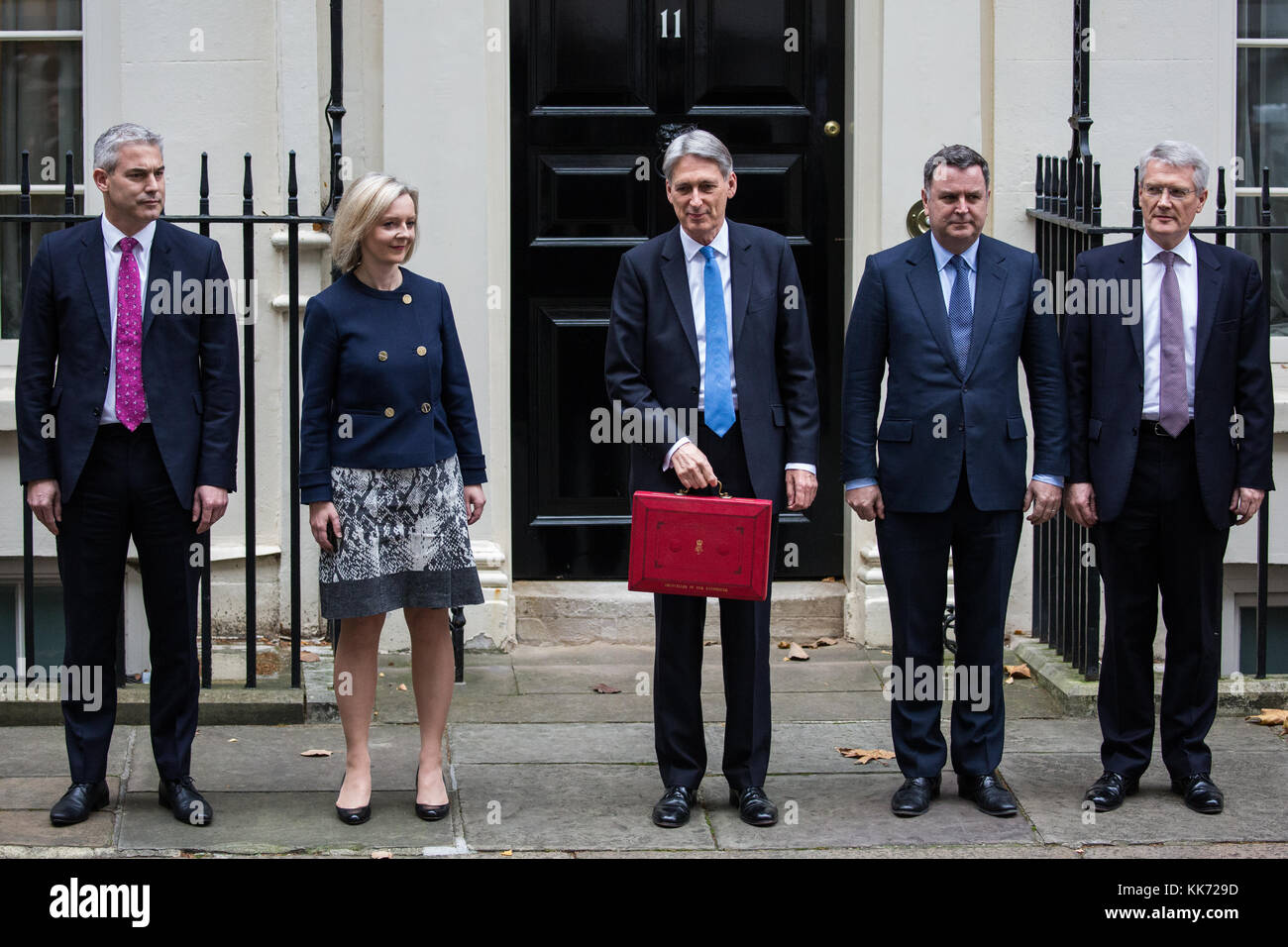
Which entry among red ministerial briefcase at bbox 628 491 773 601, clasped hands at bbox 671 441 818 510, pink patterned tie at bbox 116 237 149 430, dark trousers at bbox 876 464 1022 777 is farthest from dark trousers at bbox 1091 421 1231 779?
pink patterned tie at bbox 116 237 149 430

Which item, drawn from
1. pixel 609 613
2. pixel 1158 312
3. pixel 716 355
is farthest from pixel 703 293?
pixel 609 613

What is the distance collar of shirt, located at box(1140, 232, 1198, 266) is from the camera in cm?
543

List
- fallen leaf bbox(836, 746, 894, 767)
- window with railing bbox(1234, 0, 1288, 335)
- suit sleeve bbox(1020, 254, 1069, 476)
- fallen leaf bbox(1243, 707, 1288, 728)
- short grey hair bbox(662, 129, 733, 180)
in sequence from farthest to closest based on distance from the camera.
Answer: window with railing bbox(1234, 0, 1288, 335)
fallen leaf bbox(1243, 707, 1288, 728)
fallen leaf bbox(836, 746, 894, 767)
suit sleeve bbox(1020, 254, 1069, 476)
short grey hair bbox(662, 129, 733, 180)

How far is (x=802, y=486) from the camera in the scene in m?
5.22

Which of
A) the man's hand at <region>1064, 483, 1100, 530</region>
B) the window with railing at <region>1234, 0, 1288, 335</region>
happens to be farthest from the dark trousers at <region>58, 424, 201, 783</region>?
the window with railing at <region>1234, 0, 1288, 335</region>

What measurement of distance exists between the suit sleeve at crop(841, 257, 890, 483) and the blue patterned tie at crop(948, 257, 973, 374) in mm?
205

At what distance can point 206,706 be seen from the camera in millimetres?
6301

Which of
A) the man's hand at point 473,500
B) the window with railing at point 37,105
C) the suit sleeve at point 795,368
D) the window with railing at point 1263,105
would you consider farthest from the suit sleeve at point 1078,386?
the window with railing at point 37,105

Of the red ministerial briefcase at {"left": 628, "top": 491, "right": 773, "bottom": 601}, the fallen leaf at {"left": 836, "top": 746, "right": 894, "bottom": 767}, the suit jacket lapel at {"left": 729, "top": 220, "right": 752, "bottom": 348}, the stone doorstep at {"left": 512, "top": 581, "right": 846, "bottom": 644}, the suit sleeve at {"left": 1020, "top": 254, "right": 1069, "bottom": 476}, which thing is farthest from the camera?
the stone doorstep at {"left": 512, "top": 581, "right": 846, "bottom": 644}

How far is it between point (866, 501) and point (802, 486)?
23cm

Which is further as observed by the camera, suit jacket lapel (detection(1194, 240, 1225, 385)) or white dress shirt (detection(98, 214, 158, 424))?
suit jacket lapel (detection(1194, 240, 1225, 385))

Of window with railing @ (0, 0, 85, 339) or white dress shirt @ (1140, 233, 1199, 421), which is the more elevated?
window with railing @ (0, 0, 85, 339)

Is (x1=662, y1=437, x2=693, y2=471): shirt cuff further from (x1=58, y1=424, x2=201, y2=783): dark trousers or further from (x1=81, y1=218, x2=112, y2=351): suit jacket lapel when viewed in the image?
(x1=81, y1=218, x2=112, y2=351): suit jacket lapel

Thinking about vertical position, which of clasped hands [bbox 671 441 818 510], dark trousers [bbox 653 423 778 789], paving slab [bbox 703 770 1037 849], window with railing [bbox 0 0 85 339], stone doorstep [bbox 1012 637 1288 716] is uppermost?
window with railing [bbox 0 0 85 339]
